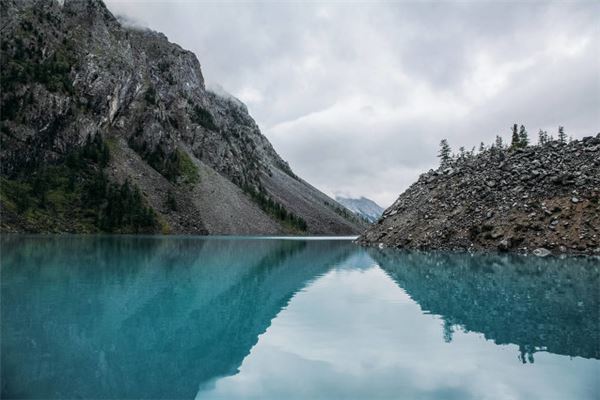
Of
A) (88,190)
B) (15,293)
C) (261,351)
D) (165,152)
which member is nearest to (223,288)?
(15,293)

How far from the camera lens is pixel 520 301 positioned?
1037 inches

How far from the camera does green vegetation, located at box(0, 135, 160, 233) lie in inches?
4929

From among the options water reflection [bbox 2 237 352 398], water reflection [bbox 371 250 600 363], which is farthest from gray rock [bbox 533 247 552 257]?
water reflection [bbox 2 237 352 398]

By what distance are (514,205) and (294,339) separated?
6428 cm

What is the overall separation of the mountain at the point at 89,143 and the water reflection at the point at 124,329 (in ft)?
331

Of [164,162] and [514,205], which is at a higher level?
[164,162]

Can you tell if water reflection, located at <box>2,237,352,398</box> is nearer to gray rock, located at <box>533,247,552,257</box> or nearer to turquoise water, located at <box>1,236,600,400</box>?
turquoise water, located at <box>1,236,600,400</box>

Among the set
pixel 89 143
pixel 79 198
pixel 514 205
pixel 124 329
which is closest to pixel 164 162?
pixel 89 143

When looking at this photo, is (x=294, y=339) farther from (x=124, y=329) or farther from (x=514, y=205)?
(x=514, y=205)

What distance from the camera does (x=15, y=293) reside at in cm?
2433

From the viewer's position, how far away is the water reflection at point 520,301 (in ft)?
58.5

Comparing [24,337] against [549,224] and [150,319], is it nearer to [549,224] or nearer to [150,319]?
[150,319]

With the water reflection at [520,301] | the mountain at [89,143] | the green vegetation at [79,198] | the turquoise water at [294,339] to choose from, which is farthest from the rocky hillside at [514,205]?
the mountain at [89,143]

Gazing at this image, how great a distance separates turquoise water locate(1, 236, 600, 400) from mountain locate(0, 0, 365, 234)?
10690 centimetres
